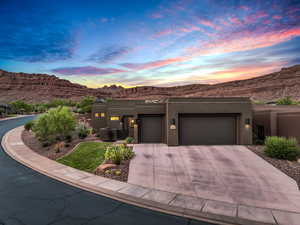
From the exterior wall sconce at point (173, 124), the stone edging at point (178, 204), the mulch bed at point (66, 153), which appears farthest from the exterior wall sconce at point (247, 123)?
the mulch bed at point (66, 153)

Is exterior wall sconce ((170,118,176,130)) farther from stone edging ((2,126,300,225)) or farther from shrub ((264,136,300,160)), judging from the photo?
stone edging ((2,126,300,225))

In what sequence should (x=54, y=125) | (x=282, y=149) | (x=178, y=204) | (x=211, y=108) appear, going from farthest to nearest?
(x=54, y=125) < (x=211, y=108) < (x=282, y=149) < (x=178, y=204)

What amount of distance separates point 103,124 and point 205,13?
19.7 meters

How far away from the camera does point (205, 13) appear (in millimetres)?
18047

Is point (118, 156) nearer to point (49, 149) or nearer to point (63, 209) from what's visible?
point (63, 209)

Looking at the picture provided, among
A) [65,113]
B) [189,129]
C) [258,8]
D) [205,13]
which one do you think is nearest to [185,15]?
[205,13]

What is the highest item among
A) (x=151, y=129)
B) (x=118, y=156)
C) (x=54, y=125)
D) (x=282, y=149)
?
(x=54, y=125)

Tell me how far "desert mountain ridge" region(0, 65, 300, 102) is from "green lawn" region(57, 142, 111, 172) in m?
23.8

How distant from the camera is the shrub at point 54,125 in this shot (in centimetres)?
1542

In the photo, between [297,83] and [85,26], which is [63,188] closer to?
[85,26]

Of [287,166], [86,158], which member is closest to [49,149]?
[86,158]

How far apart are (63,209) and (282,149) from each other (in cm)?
1279

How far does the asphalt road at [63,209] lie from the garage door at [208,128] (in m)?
9.59

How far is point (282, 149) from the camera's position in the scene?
10086mm
